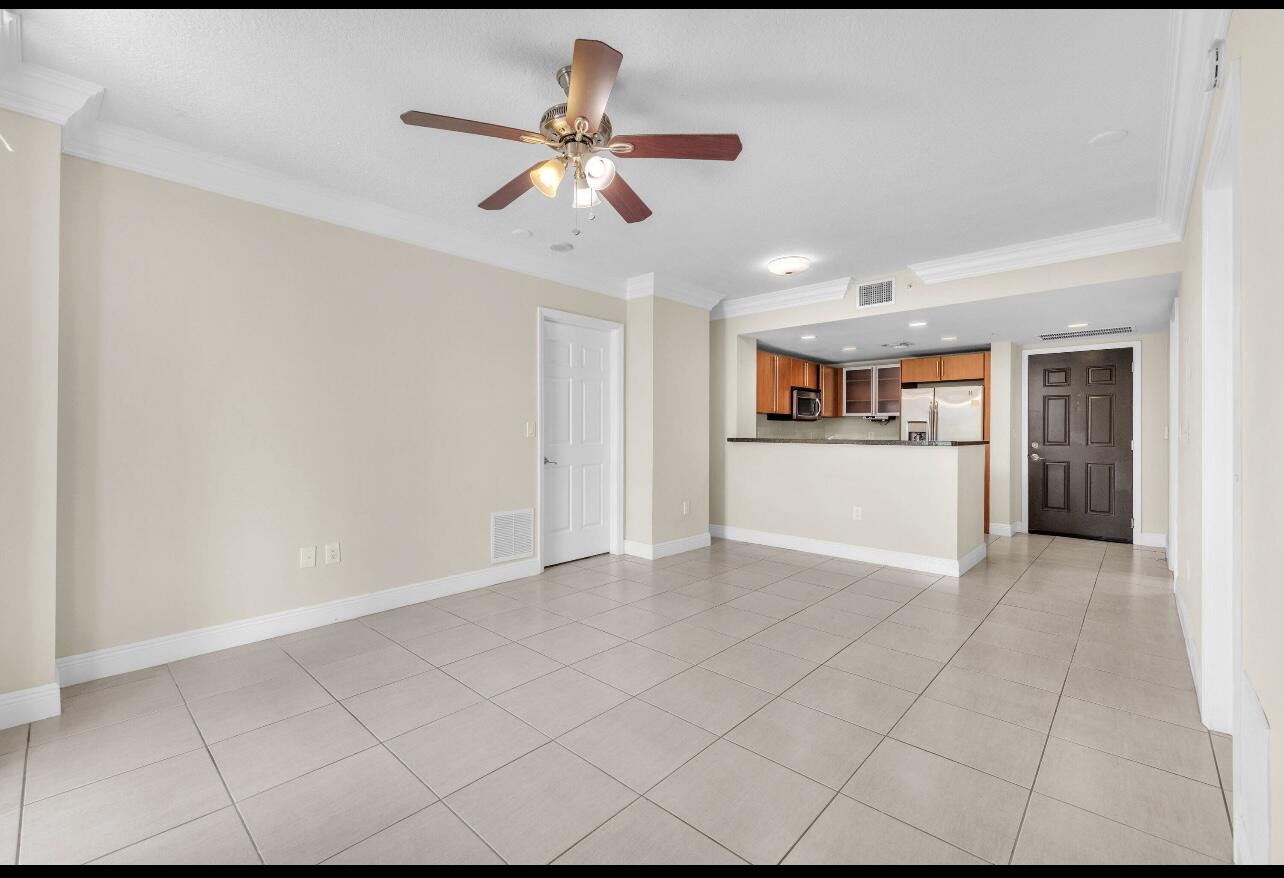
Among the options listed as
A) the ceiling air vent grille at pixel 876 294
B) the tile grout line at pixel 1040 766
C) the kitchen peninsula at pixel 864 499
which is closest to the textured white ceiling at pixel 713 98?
the ceiling air vent grille at pixel 876 294

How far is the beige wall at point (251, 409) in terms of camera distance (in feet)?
8.47

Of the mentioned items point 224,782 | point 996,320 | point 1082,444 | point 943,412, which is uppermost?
point 996,320

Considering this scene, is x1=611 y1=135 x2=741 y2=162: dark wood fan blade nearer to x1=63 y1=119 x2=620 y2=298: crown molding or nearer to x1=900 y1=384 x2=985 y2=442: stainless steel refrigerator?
x1=63 y1=119 x2=620 y2=298: crown molding

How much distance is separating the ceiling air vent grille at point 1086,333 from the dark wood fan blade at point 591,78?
18.9 feet

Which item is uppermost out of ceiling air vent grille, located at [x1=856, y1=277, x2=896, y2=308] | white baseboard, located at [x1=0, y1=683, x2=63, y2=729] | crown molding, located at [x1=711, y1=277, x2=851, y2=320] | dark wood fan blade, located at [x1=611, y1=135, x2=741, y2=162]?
crown molding, located at [x1=711, y1=277, x2=851, y2=320]

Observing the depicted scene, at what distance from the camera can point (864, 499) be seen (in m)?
4.99

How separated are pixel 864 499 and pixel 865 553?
48 cm

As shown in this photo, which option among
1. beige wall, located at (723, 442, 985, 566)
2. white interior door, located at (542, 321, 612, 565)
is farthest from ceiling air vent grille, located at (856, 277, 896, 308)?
white interior door, located at (542, 321, 612, 565)

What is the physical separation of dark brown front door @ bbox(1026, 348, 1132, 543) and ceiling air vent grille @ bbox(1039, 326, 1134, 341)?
241 mm

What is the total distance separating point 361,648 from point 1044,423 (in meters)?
6.98

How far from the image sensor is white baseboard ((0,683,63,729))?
218 cm

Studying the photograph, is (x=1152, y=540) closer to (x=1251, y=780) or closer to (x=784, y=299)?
(x=784, y=299)

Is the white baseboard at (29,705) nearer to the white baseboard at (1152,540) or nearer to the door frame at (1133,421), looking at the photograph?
the door frame at (1133,421)

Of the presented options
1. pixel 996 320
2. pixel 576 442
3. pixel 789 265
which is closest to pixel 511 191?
pixel 789 265
